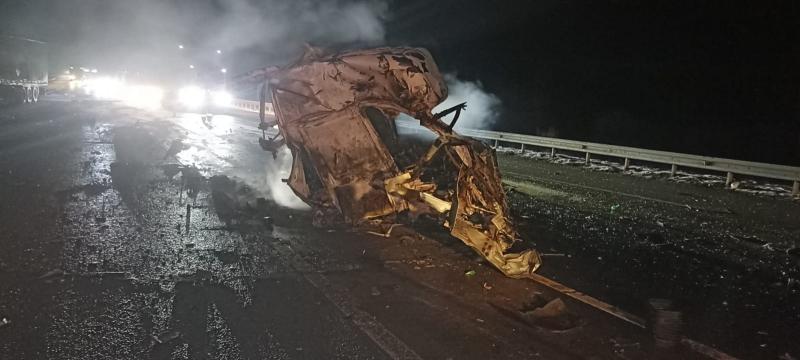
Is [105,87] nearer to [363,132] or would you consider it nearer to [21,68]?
[21,68]

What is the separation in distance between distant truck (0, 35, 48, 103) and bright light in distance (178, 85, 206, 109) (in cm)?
690

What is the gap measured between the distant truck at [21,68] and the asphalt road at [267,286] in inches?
787

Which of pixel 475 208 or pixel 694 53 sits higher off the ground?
pixel 694 53

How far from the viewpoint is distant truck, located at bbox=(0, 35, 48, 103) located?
24484mm

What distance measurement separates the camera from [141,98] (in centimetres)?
3428

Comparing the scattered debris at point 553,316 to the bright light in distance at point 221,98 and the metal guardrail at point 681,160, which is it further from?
the bright light in distance at point 221,98

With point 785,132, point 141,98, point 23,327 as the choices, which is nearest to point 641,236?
point 23,327

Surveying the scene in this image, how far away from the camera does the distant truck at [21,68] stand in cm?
2448

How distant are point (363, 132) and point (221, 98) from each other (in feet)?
96.6

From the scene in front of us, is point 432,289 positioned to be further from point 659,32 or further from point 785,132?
point 659,32

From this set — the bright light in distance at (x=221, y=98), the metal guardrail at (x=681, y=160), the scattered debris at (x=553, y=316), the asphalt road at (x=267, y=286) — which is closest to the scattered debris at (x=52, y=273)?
the asphalt road at (x=267, y=286)

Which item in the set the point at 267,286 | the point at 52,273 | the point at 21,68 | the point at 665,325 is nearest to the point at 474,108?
the point at 21,68

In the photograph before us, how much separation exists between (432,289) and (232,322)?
177 centimetres

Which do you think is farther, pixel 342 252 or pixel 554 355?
pixel 342 252
